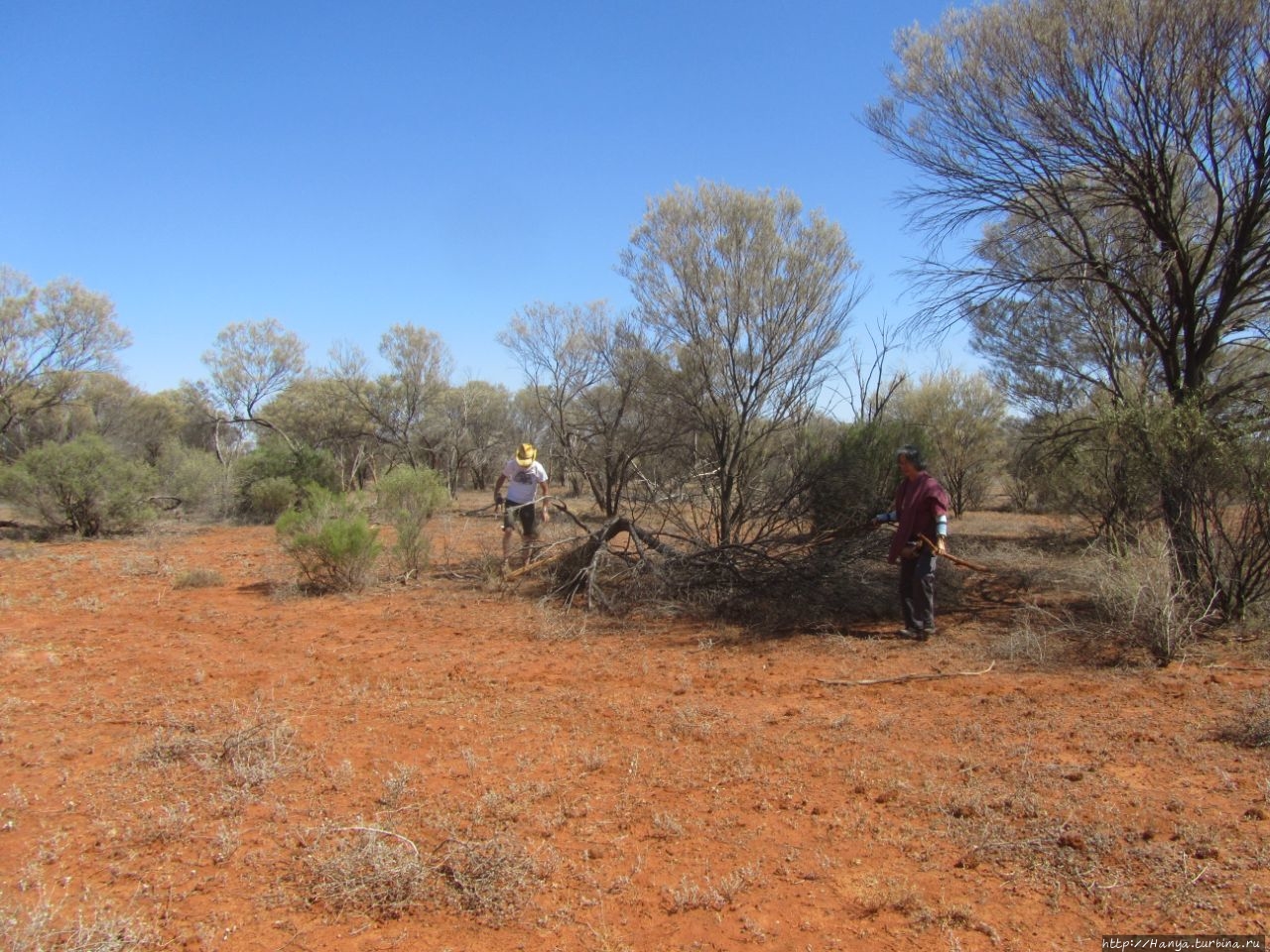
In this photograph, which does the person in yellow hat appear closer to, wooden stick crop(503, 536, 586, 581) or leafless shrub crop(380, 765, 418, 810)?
wooden stick crop(503, 536, 586, 581)

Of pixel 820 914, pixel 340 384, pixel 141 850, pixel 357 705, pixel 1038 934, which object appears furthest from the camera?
pixel 340 384

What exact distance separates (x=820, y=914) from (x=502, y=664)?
12.3ft

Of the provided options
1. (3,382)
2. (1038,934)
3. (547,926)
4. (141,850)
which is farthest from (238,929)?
(3,382)

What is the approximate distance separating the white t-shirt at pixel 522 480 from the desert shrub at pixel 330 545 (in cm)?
173

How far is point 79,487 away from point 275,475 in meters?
4.35

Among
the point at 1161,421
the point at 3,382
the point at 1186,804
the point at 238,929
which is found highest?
the point at 3,382

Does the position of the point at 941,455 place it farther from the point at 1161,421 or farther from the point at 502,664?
the point at 502,664

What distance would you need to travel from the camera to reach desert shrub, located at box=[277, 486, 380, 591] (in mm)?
8758

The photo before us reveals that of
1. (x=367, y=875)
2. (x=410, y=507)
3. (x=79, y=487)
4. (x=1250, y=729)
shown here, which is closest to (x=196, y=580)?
(x=410, y=507)

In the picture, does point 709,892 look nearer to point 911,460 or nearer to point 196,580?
point 911,460

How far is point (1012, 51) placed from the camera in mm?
7035

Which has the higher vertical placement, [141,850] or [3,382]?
[3,382]

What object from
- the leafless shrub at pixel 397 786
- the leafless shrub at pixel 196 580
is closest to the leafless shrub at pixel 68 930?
the leafless shrub at pixel 397 786

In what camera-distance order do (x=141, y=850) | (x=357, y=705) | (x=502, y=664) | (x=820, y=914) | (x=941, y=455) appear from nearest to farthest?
1. (x=820, y=914)
2. (x=141, y=850)
3. (x=357, y=705)
4. (x=502, y=664)
5. (x=941, y=455)
